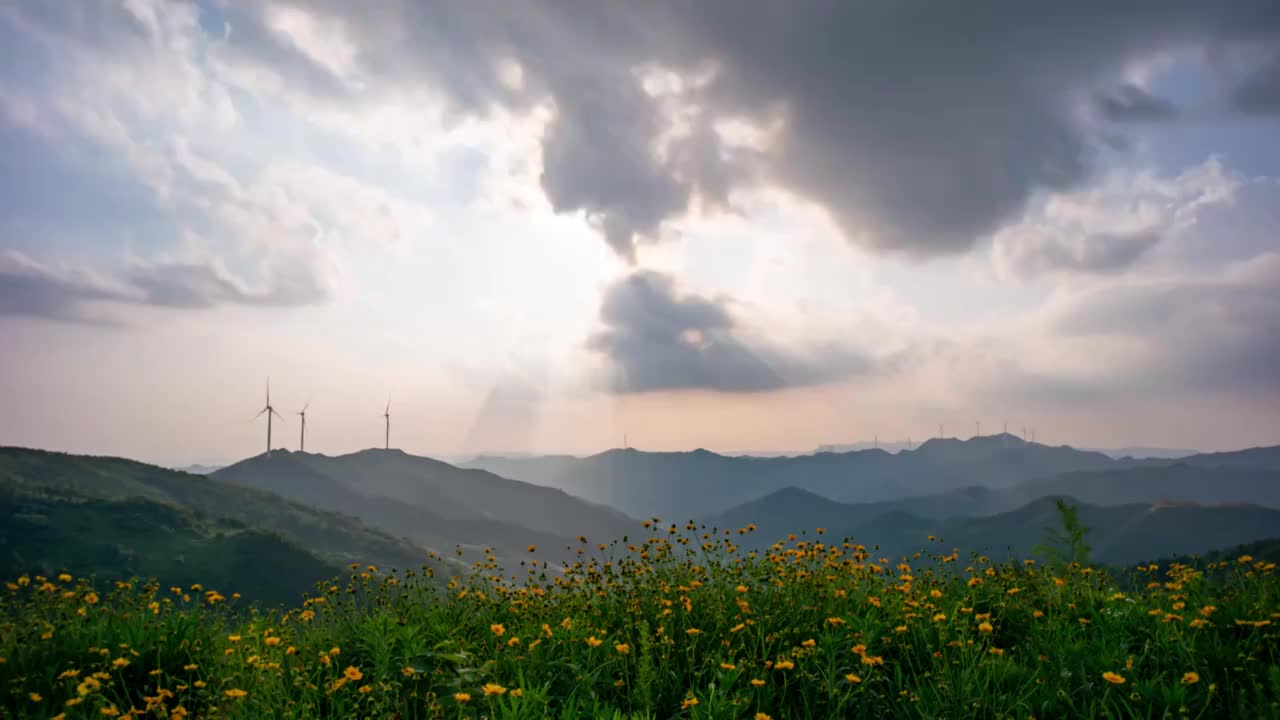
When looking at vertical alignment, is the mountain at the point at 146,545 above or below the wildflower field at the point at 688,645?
below

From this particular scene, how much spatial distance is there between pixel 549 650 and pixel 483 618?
185 cm

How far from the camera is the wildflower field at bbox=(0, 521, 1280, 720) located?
6.26m

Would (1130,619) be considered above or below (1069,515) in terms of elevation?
below

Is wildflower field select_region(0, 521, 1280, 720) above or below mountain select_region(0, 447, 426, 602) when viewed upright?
above

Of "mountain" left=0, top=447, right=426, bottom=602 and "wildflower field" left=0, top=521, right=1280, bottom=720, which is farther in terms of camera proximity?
"mountain" left=0, top=447, right=426, bottom=602

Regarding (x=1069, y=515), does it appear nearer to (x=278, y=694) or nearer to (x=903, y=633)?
(x=903, y=633)

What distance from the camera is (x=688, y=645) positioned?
25.5 ft

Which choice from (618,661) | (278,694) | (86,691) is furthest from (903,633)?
(86,691)

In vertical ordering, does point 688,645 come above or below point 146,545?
above

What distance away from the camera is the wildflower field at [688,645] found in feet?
20.5

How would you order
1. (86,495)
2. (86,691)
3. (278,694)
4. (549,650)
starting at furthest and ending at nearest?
(86,495)
(549,650)
(278,694)
(86,691)

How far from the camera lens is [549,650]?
7.32m

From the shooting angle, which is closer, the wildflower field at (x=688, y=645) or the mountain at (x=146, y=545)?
the wildflower field at (x=688, y=645)

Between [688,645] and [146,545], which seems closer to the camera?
[688,645]
